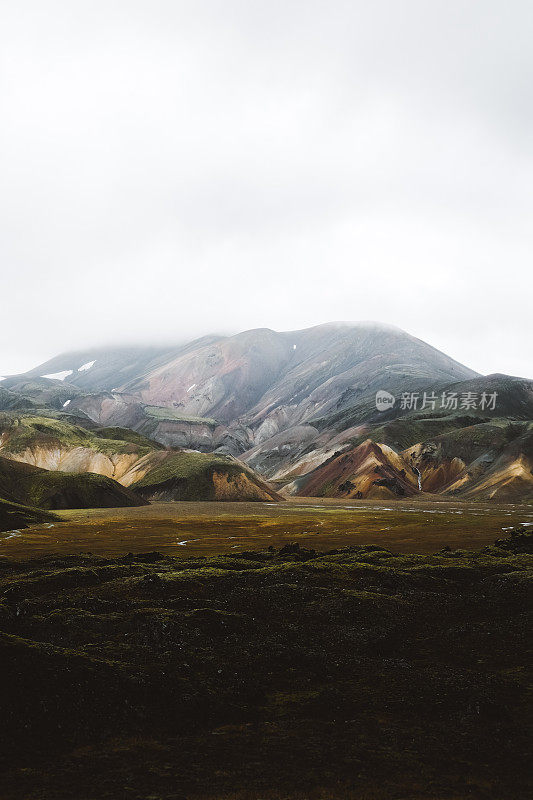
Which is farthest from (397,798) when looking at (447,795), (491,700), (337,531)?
(337,531)

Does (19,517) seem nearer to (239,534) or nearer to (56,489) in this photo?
(239,534)

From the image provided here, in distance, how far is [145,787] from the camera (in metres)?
14.4

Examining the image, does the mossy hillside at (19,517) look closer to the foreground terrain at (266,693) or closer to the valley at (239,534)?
the valley at (239,534)

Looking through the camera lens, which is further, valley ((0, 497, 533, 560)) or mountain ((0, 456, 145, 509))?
mountain ((0, 456, 145, 509))

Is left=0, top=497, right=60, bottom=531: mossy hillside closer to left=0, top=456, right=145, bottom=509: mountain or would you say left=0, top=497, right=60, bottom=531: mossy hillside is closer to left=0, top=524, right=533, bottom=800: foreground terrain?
left=0, top=456, right=145, bottom=509: mountain

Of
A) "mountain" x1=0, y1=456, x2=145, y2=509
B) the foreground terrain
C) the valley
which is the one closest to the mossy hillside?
the valley

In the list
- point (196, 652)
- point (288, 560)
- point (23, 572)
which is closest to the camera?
point (196, 652)

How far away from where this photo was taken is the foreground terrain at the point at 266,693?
49.4 ft

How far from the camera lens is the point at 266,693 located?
21.7 m

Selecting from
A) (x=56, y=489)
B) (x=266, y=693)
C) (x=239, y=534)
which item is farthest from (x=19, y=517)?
(x=266, y=693)

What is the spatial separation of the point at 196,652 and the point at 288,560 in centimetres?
3011

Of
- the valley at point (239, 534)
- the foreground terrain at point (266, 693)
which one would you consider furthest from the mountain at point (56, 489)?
the foreground terrain at point (266, 693)

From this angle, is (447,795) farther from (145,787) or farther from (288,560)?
(288,560)

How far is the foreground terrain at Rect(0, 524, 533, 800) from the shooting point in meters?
15.0
